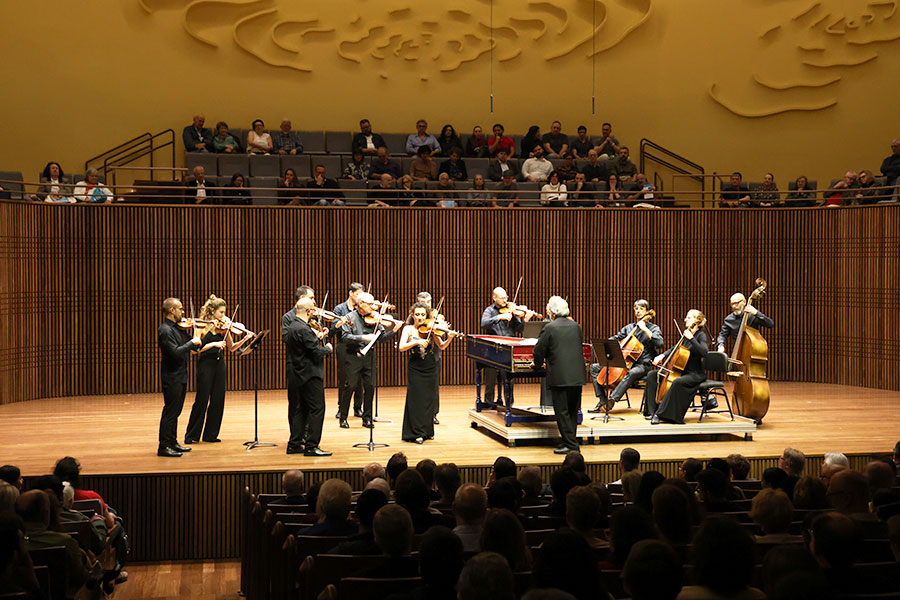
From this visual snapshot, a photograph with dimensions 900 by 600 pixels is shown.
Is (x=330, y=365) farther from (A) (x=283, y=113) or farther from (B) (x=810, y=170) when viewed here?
(B) (x=810, y=170)

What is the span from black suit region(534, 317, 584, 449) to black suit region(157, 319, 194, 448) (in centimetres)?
321

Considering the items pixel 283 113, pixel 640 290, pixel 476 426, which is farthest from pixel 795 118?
pixel 476 426

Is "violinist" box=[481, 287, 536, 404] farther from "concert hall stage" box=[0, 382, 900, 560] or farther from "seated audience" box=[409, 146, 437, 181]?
"seated audience" box=[409, 146, 437, 181]

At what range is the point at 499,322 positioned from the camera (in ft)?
36.9

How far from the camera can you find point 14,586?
3.67 meters

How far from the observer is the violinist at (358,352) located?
10.3m

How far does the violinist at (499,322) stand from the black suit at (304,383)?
2.78m

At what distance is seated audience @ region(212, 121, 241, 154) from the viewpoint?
1507cm

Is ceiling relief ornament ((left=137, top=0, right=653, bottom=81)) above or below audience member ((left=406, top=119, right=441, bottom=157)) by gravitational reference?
above

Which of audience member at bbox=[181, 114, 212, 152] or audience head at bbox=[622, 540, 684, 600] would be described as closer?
audience head at bbox=[622, 540, 684, 600]

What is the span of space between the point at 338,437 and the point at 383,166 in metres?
6.07

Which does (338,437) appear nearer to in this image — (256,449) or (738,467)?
(256,449)

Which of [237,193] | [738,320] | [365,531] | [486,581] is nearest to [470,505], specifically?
[365,531]

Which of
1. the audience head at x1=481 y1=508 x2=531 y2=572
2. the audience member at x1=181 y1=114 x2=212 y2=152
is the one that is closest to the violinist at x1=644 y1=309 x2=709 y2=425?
the audience head at x1=481 y1=508 x2=531 y2=572
